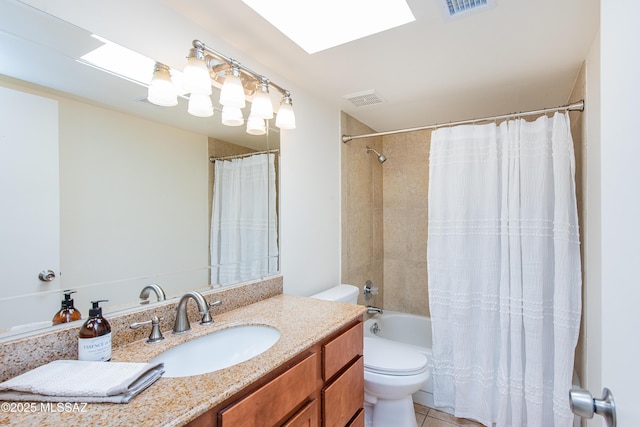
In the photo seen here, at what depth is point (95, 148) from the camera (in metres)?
1.08

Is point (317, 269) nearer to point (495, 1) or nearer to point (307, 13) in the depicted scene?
point (307, 13)

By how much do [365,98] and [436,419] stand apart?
228 cm

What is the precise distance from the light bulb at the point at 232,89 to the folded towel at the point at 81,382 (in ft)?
3.58

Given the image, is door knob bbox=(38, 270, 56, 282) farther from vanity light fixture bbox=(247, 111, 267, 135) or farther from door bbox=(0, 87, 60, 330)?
vanity light fixture bbox=(247, 111, 267, 135)

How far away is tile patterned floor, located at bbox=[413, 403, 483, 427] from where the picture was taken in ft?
6.52

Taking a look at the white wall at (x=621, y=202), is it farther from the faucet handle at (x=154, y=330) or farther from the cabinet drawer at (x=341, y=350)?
the faucet handle at (x=154, y=330)

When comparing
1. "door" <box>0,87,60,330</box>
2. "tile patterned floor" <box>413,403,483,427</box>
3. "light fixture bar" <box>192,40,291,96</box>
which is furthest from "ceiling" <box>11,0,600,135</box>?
"tile patterned floor" <box>413,403,483,427</box>

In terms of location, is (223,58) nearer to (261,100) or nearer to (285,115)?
(261,100)

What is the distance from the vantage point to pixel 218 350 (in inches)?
46.5

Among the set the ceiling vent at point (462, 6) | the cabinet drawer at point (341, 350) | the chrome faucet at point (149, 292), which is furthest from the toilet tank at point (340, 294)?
the ceiling vent at point (462, 6)

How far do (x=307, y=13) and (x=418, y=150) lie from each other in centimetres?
200

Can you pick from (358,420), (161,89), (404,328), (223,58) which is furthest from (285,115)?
(404,328)

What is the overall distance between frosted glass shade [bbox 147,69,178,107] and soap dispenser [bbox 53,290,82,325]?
779mm

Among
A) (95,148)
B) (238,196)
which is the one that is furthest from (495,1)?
(95,148)
